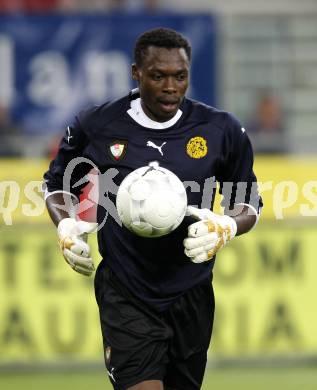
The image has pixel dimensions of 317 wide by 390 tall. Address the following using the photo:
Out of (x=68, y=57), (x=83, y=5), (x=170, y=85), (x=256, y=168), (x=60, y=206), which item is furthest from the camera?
(x=83, y=5)

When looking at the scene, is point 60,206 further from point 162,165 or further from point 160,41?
point 160,41

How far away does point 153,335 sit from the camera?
5.41m

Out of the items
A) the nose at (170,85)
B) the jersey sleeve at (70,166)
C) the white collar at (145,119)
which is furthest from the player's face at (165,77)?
the jersey sleeve at (70,166)

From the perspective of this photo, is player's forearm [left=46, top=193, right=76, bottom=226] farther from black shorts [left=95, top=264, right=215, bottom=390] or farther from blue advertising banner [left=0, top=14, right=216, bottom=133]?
blue advertising banner [left=0, top=14, right=216, bottom=133]

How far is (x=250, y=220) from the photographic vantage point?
18.4 feet

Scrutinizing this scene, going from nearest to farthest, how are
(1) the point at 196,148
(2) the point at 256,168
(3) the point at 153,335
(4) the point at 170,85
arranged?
(4) the point at 170,85
(3) the point at 153,335
(1) the point at 196,148
(2) the point at 256,168

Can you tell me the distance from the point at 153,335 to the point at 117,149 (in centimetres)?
95

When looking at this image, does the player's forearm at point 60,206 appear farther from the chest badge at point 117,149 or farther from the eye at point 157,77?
the eye at point 157,77

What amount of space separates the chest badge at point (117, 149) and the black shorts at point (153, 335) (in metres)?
0.58

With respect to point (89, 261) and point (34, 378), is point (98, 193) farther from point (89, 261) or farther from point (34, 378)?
point (34, 378)

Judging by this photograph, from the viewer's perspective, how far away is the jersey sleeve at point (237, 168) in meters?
5.57

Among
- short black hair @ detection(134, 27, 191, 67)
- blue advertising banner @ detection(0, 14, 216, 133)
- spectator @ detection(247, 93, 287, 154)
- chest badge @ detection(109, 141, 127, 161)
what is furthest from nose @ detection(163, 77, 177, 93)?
blue advertising banner @ detection(0, 14, 216, 133)

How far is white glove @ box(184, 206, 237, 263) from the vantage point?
16.9 feet

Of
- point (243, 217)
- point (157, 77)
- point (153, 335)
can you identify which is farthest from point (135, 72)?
point (153, 335)
